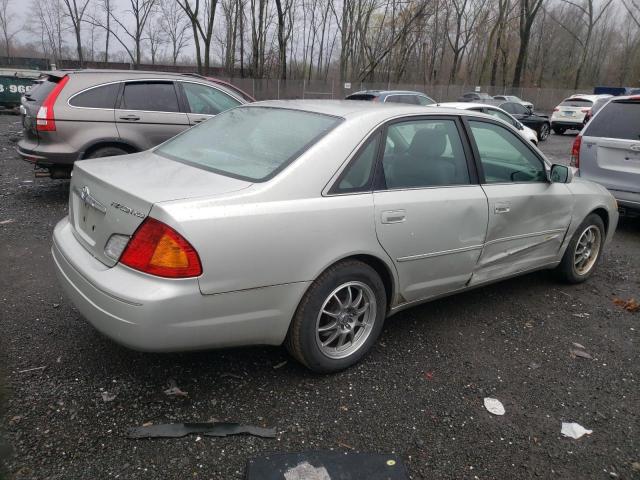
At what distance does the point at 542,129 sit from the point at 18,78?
66.1 ft

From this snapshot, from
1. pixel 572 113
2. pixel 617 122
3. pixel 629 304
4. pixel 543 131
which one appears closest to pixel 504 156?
pixel 629 304

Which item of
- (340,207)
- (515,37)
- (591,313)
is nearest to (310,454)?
(340,207)

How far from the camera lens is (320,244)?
2.74 meters

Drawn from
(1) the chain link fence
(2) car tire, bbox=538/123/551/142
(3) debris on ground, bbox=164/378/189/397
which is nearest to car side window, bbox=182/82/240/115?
(3) debris on ground, bbox=164/378/189/397

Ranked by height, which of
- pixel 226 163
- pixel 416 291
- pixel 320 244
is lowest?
pixel 416 291

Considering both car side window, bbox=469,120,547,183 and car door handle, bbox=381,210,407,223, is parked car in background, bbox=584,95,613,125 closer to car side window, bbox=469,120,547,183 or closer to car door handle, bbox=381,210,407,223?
car side window, bbox=469,120,547,183

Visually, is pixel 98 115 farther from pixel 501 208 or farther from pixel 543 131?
pixel 543 131

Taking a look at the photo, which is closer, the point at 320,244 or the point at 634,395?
the point at 320,244

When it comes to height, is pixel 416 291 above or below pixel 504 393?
above

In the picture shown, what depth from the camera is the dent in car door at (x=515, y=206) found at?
3750mm

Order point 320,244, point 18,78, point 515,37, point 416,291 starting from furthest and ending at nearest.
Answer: point 515,37, point 18,78, point 416,291, point 320,244

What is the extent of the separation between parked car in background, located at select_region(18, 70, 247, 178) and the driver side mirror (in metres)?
4.92

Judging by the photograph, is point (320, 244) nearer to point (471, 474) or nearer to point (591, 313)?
point (471, 474)

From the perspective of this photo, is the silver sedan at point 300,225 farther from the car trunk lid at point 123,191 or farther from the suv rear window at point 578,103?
the suv rear window at point 578,103
